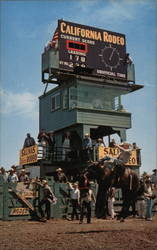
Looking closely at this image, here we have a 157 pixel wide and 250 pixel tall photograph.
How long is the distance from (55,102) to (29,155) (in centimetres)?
570

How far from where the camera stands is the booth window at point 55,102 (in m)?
31.1

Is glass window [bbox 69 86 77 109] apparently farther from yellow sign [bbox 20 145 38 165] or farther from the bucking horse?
the bucking horse

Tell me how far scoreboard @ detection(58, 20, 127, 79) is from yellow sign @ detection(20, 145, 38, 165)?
21.8 feet

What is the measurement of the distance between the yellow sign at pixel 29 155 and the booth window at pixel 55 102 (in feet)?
14.9

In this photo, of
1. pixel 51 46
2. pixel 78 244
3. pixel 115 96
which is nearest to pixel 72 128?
pixel 115 96

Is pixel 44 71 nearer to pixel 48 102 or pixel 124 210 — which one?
pixel 48 102

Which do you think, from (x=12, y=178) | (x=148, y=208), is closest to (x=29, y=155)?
(x=12, y=178)

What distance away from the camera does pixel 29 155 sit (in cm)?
2781

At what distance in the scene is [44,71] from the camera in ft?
99.1

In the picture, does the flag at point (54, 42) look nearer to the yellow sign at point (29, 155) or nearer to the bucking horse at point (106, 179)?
the yellow sign at point (29, 155)

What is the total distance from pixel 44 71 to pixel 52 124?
4.35 meters

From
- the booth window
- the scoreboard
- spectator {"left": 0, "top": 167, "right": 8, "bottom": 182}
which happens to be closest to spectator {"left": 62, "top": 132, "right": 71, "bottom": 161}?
the booth window

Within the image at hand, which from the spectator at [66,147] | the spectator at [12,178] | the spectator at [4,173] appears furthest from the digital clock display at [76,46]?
the spectator at [12,178]

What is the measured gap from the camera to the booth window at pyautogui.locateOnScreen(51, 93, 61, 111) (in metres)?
31.1
